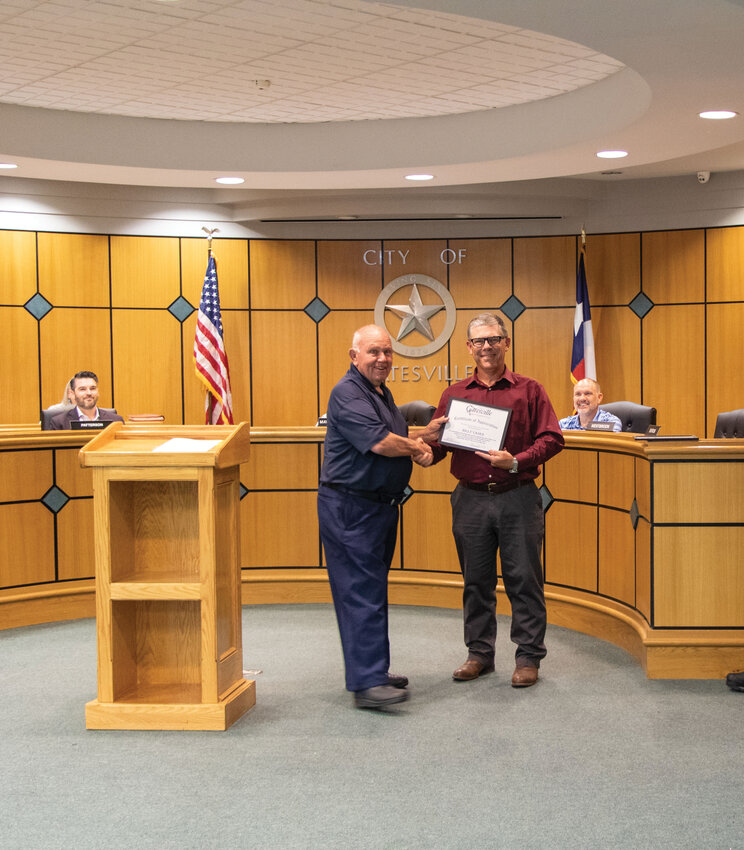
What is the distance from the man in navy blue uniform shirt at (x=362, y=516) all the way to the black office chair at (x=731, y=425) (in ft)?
7.82

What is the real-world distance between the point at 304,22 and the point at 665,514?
3.03 m

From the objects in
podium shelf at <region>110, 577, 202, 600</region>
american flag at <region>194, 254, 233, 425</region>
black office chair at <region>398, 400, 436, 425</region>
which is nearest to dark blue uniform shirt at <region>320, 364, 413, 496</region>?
podium shelf at <region>110, 577, 202, 600</region>

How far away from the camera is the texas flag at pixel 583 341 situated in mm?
8461

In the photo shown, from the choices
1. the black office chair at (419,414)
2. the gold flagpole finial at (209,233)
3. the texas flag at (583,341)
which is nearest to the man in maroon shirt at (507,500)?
the black office chair at (419,414)

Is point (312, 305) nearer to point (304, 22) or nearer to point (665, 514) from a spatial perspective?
point (304, 22)

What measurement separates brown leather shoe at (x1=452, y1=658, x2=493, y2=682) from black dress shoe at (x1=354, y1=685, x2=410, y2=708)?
502 millimetres

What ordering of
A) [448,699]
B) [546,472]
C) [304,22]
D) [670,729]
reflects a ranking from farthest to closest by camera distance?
1. [546,472]
2. [304,22]
3. [448,699]
4. [670,729]

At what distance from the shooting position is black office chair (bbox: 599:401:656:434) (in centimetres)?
662

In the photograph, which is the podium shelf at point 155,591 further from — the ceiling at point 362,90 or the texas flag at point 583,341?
the texas flag at point 583,341

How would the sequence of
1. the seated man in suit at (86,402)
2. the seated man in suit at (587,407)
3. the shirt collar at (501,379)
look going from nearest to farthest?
the shirt collar at (501,379) < the seated man in suit at (587,407) < the seated man in suit at (86,402)

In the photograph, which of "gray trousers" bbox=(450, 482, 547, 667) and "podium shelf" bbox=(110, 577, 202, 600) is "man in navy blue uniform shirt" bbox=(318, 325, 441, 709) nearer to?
"gray trousers" bbox=(450, 482, 547, 667)

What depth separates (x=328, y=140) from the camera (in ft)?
23.4

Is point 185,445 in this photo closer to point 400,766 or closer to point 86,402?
point 400,766

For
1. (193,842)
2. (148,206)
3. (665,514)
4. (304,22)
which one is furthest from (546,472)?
(148,206)
